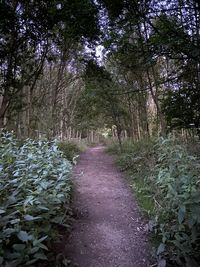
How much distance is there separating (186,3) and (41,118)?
29.6ft

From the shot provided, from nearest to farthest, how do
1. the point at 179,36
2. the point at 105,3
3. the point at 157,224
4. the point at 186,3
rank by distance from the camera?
the point at 157,224
the point at 179,36
the point at 186,3
the point at 105,3

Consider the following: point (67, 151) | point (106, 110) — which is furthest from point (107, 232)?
point (106, 110)

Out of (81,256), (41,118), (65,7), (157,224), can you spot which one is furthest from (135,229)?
(41,118)

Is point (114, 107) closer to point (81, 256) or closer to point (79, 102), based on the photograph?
point (79, 102)

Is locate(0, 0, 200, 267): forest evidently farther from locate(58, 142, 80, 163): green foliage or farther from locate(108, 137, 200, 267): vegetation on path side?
locate(58, 142, 80, 163): green foliage

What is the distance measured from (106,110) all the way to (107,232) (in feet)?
40.1

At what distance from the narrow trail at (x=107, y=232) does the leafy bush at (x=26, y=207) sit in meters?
0.45

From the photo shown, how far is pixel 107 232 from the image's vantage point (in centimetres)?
399

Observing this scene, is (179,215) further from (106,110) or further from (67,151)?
(106,110)

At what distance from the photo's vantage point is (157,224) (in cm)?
390

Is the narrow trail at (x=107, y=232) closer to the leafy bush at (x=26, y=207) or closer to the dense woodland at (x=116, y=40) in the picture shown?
the leafy bush at (x=26, y=207)

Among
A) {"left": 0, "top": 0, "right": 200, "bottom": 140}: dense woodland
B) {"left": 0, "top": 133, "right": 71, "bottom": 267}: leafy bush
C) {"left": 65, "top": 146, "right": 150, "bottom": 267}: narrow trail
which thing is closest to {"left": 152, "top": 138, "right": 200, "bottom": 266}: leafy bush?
{"left": 65, "top": 146, "right": 150, "bottom": 267}: narrow trail

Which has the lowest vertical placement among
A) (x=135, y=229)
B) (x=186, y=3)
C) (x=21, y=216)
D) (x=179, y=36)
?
(x=135, y=229)

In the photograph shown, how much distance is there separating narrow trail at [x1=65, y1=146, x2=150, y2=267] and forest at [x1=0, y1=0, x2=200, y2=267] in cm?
23
